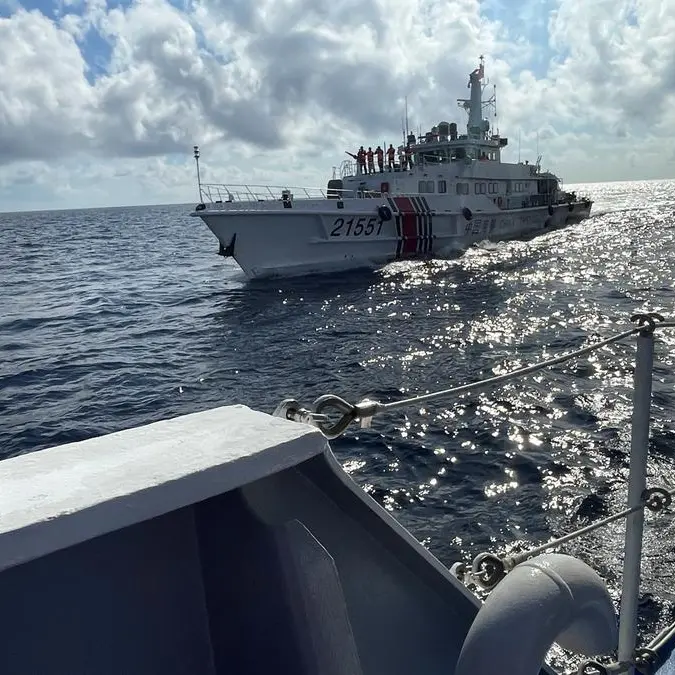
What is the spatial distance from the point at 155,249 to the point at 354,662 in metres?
40.4

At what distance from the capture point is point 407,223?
21844mm

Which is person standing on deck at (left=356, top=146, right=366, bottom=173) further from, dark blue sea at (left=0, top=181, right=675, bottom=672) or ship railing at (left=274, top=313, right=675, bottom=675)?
ship railing at (left=274, top=313, right=675, bottom=675)

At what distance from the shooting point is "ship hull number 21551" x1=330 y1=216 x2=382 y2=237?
67.1 ft

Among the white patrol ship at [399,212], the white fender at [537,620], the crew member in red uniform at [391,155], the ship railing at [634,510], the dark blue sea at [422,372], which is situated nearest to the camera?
the white fender at [537,620]

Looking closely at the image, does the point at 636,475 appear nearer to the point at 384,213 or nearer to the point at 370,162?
the point at 384,213

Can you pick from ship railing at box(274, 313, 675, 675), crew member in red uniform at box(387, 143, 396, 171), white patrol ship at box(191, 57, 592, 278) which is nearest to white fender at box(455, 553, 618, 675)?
ship railing at box(274, 313, 675, 675)

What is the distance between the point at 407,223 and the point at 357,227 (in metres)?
2.09

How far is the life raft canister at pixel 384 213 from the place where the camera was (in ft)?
68.4

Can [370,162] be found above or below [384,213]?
above

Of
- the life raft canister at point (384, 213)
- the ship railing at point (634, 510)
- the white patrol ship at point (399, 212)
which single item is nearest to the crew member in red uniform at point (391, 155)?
the white patrol ship at point (399, 212)

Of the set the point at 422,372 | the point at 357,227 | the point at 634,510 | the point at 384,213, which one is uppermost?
the point at 384,213

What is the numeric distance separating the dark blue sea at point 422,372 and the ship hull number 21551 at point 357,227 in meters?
1.58

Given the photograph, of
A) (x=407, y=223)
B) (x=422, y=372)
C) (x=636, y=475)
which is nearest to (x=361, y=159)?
(x=407, y=223)

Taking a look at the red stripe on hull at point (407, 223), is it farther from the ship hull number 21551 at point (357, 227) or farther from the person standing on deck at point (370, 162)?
the person standing on deck at point (370, 162)
